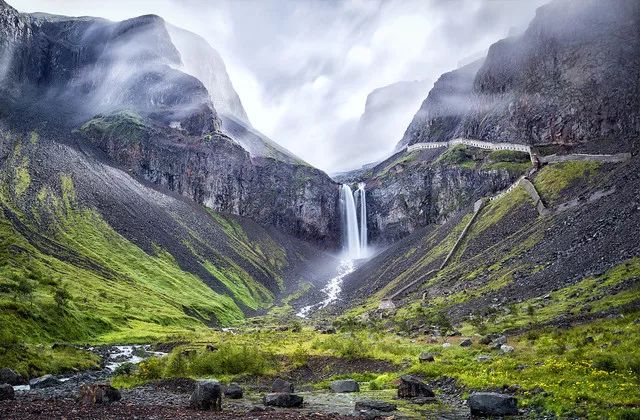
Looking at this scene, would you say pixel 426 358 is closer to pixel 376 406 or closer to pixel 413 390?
pixel 413 390

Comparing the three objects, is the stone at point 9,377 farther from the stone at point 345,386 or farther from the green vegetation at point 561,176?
the green vegetation at point 561,176

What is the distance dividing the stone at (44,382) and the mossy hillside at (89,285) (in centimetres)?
1975

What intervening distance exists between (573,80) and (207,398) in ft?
534

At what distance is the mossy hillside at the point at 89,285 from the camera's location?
68750 mm

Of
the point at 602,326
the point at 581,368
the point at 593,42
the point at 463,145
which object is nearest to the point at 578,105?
the point at 593,42

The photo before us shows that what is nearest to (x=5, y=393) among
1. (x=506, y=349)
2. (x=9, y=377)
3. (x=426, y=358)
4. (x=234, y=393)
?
(x=9, y=377)

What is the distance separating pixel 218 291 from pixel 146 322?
5134 centimetres

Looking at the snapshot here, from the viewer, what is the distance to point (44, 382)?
128 feet

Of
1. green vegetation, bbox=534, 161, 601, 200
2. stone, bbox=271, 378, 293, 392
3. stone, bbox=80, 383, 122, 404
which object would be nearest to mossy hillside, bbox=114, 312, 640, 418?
stone, bbox=271, 378, 293, 392

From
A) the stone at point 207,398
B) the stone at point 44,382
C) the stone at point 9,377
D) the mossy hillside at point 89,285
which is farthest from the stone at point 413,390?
the mossy hillside at point 89,285

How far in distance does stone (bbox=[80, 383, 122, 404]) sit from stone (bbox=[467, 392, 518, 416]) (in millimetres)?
20075

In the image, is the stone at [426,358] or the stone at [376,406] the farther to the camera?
the stone at [426,358]

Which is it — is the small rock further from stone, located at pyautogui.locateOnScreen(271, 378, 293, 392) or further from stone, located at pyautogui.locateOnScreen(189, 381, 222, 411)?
stone, located at pyautogui.locateOnScreen(189, 381, 222, 411)

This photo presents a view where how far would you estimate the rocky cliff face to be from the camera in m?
→ 139
